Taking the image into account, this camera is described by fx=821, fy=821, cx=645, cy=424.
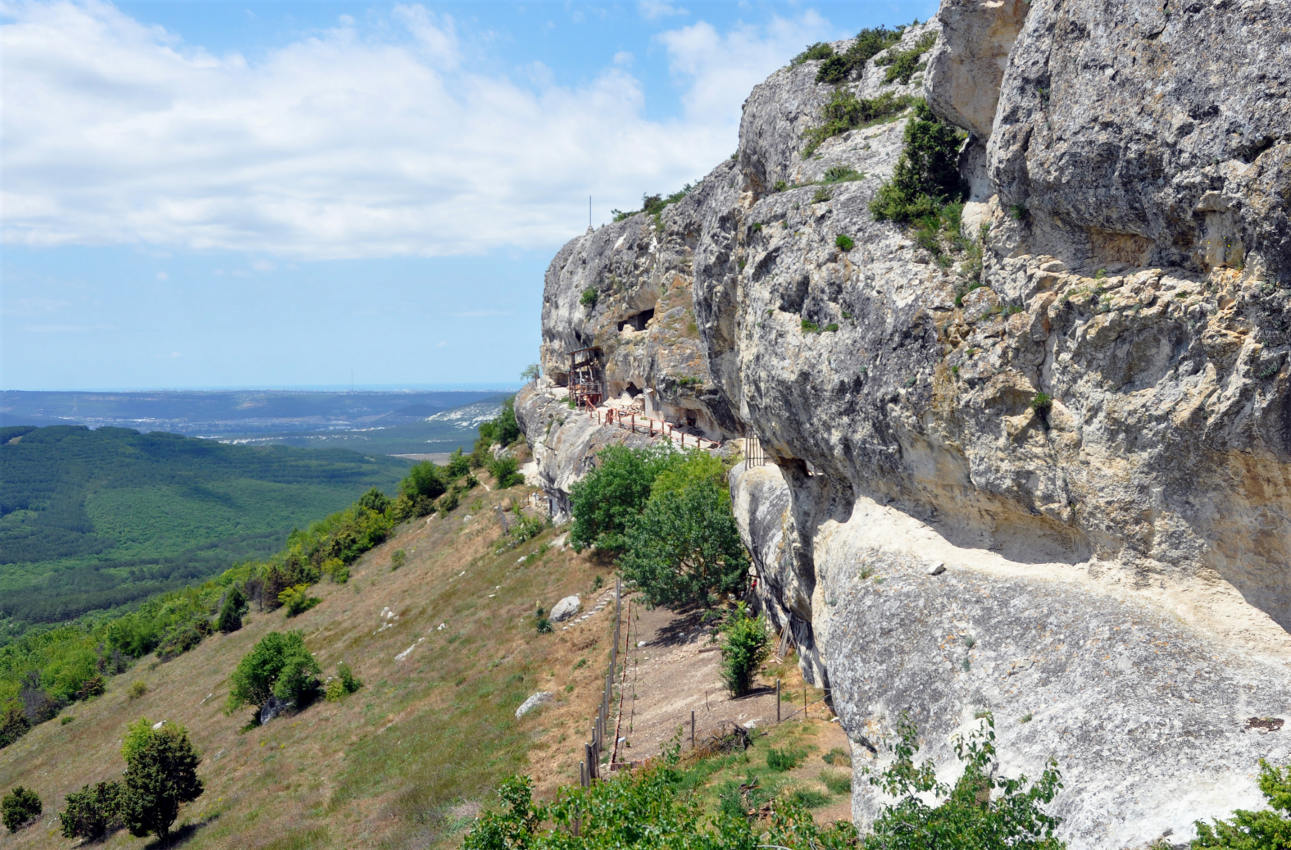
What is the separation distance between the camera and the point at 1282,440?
944cm

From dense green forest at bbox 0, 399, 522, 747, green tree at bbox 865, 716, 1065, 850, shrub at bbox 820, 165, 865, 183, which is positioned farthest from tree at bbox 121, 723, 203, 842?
shrub at bbox 820, 165, 865, 183

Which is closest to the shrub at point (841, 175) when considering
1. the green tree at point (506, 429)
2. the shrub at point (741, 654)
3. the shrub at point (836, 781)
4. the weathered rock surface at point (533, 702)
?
the shrub at point (741, 654)

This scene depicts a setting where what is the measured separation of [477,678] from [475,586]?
13.6 meters

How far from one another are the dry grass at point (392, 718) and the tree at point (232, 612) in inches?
154

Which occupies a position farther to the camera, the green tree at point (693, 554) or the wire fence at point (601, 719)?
the green tree at point (693, 554)

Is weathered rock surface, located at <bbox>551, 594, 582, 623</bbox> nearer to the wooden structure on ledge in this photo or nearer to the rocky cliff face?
the rocky cliff face

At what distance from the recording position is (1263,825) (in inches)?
298

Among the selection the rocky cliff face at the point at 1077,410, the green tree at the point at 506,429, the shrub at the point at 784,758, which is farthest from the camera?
the green tree at the point at 506,429

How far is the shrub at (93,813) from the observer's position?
33.4 m

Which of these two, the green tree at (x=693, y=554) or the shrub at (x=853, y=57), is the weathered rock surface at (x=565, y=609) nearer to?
the green tree at (x=693, y=554)

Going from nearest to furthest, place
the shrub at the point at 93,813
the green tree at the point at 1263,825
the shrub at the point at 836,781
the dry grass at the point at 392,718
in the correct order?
the green tree at the point at 1263,825 < the shrub at the point at 836,781 < the dry grass at the point at 392,718 < the shrub at the point at 93,813

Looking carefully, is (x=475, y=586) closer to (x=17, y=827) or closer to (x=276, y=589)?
(x=17, y=827)

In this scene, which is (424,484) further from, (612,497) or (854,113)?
(854,113)

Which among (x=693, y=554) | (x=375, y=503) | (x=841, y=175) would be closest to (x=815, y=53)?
(x=841, y=175)
